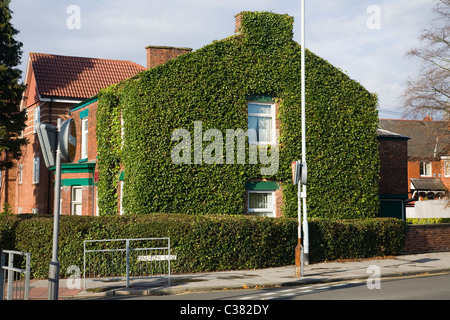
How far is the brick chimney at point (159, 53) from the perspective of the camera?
23.5m

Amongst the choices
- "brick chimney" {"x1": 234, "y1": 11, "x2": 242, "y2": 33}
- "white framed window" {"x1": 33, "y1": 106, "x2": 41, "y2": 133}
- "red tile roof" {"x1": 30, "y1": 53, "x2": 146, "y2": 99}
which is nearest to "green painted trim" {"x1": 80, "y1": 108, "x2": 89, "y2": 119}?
"red tile roof" {"x1": 30, "y1": 53, "x2": 146, "y2": 99}

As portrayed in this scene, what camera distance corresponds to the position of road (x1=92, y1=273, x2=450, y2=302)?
11.7 m

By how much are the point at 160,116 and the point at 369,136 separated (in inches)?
358

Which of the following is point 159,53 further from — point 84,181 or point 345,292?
point 345,292

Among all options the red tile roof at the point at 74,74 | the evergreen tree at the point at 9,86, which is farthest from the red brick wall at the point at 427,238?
the red tile roof at the point at 74,74

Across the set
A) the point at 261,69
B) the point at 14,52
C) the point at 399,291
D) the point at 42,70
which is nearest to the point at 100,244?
the point at 399,291

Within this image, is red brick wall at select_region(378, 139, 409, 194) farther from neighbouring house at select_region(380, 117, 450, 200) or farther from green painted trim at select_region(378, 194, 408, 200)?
neighbouring house at select_region(380, 117, 450, 200)

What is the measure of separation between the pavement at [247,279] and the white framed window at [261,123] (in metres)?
5.96

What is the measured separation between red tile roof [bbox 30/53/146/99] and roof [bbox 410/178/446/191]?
105 feet

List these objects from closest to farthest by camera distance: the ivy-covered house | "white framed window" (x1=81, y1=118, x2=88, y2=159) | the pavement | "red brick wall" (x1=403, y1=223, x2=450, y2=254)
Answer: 1. the pavement
2. the ivy-covered house
3. "red brick wall" (x1=403, y1=223, x2=450, y2=254)
4. "white framed window" (x1=81, y1=118, x2=88, y2=159)

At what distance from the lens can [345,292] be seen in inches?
A: 496

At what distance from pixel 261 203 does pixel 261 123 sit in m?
3.26

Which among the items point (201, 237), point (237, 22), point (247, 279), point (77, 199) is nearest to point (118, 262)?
point (201, 237)

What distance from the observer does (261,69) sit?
22609 mm
